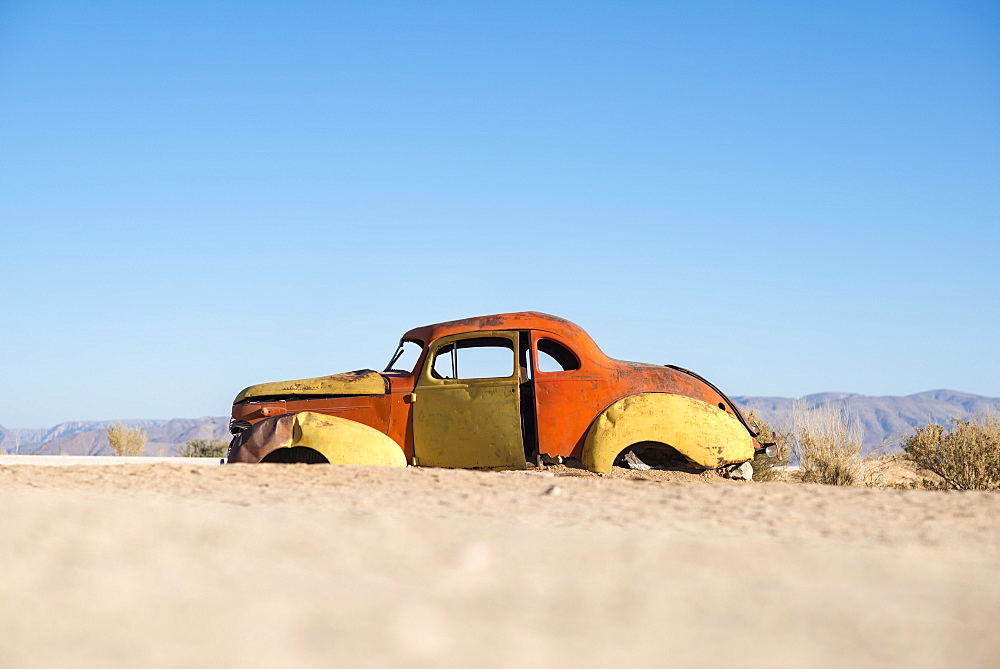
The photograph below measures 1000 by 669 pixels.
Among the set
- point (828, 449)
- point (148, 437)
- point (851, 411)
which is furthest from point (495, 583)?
point (148, 437)

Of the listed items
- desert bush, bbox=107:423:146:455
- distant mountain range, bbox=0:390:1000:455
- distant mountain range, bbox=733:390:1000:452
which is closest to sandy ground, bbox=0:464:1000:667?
desert bush, bbox=107:423:146:455

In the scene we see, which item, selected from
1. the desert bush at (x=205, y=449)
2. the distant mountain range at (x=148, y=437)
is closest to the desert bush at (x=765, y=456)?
the desert bush at (x=205, y=449)

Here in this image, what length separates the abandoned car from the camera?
23.5 ft

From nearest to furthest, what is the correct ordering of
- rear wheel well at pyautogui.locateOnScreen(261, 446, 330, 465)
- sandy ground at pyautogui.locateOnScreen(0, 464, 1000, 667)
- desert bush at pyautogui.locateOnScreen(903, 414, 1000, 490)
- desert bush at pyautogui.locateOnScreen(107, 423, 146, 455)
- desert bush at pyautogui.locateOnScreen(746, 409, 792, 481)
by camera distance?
sandy ground at pyautogui.locateOnScreen(0, 464, 1000, 667), rear wheel well at pyautogui.locateOnScreen(261, 446, 330, 465), desert bush at pyautogui.locateOnScreen(746, 409, 792, 481), desert bush at pyautogui.locateOnScreen(903, 414, 1000, 490), desert bush at pyautogui.locateOnScreen(107, 423, 146, 455)

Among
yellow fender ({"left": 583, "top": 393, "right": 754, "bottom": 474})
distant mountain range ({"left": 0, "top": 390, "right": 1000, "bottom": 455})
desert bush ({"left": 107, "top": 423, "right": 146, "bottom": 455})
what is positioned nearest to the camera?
yellow fender ({"left": 583, "top": 393, "right": 754, "bottom": 474})

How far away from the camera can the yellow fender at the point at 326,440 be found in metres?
7.14

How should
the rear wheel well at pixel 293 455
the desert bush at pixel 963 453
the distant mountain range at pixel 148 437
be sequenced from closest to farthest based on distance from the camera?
the rear wheel well at pixel 293 455 < the desert bush at pixel 963 453 < the distant mountain range at pixel 148 437

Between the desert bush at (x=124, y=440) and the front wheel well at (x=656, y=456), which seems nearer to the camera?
the front wheel well at (x=656, y=456)

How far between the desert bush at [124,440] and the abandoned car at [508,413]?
18169mm

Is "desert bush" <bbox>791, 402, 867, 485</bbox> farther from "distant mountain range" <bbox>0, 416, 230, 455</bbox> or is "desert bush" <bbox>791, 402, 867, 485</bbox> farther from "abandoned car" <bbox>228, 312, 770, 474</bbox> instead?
"distant mountain range" <bbox>0, 416, 230, 455</bbox>

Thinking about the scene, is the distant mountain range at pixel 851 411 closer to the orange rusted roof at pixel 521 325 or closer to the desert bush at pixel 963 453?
the desert bush at pixel 963 453

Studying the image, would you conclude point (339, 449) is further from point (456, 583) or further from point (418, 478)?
point (456, 583)

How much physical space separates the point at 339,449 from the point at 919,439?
28.2ft

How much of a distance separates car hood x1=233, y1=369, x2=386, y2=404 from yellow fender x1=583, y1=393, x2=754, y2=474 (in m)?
2.09
